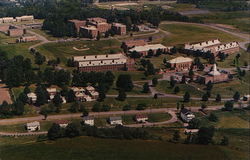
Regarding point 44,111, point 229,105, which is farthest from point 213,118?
point 44,111

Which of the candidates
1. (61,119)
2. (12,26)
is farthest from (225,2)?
(61,119)

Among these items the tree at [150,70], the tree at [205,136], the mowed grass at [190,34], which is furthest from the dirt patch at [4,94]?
the mowed grass at [190,34]

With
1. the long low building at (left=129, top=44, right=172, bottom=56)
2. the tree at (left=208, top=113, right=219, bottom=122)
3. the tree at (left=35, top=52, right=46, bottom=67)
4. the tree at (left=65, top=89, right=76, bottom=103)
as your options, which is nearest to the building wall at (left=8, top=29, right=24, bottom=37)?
the tree at (left=35, top=52, right=46, bottom=67)

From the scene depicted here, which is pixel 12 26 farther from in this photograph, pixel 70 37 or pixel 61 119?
pixel 61 119

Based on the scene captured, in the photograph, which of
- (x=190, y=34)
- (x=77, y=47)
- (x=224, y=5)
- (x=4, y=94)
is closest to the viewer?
(x=4, y=94)

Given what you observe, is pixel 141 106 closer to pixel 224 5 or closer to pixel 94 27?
pixel 94 27

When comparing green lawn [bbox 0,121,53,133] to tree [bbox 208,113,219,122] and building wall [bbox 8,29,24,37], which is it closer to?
tree [bbox 208,113,219,122]
